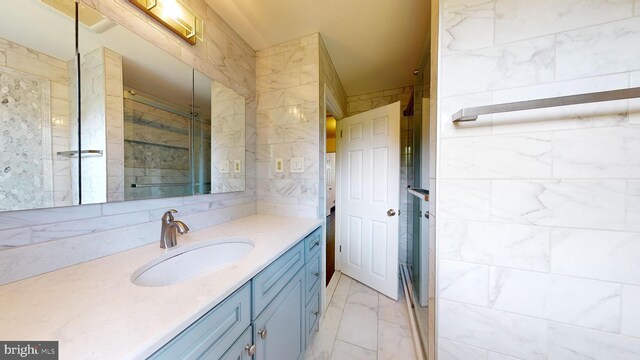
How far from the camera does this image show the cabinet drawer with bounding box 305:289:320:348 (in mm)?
1226

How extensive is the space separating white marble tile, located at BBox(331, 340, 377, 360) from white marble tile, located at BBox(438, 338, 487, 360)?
0.70 meters

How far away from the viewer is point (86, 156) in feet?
2.43

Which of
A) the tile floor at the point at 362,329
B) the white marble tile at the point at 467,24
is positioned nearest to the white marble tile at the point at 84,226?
the tile floor at the point at 362,329

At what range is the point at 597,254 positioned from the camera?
624mm

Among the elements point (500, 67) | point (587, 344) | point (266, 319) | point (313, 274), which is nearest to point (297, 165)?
point (313, 274)

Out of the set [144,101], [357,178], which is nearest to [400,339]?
[357,178]

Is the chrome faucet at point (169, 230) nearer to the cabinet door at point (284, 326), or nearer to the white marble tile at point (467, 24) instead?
the cabinet door at point (284, 326)

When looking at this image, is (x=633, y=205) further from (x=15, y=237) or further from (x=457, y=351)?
(x=15, y=237)

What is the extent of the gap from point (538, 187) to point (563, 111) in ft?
0.86

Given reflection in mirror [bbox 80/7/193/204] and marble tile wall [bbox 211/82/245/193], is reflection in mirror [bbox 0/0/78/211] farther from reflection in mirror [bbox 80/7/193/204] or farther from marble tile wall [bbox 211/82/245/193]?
marble tile wall [bbox 211/82/245/193]

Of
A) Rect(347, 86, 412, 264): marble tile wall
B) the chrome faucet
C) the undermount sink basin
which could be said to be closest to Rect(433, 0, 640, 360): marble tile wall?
the undermount sink basin

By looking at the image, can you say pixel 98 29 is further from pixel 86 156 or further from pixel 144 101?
pixel 86 156

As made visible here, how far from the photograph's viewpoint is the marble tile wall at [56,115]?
25.8 inches

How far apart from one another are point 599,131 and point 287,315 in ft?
4.62
